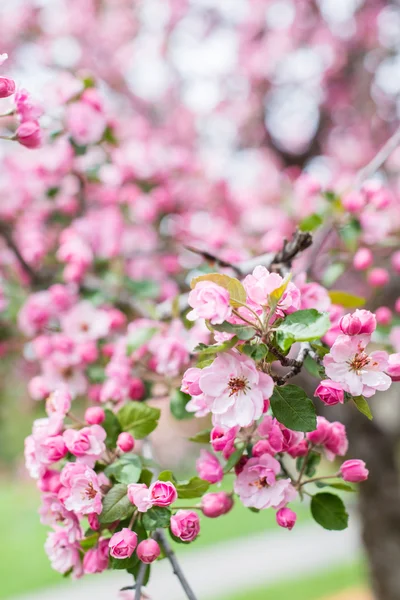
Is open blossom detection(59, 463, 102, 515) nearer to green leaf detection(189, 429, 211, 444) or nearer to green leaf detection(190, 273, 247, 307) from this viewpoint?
green leaf detection(189, 429, 211, 444)

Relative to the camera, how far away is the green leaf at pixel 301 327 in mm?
777

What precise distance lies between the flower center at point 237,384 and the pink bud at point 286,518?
0.26 meters

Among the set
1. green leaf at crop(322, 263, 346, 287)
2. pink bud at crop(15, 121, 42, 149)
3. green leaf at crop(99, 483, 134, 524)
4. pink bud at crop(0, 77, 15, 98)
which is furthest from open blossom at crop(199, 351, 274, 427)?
green leaf at crop(322, 263, 346, 287)

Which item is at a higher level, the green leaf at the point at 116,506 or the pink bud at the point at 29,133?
the pink bud at the point at 29,133

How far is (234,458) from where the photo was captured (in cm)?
96

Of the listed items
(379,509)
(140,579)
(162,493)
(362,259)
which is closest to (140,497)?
(162,493)

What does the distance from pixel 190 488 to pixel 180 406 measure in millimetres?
341

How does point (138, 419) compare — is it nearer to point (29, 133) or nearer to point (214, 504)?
point (214, 504)

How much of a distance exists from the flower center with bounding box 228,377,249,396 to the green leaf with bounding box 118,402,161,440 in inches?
12.5

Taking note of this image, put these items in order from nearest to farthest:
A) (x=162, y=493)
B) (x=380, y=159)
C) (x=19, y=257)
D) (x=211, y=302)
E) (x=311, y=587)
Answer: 1. (x=211, y=302)
2. (x=162, y=493)
3. (x=380, y=159)
4. (x=19, y=257)
5. (x=311, y=587)

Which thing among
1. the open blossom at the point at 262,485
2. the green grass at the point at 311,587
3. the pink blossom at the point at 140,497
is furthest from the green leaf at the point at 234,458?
the green grass at the point at 311,587

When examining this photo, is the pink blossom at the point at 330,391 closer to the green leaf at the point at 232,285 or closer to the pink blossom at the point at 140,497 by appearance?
the green leaf at the point at 232,285

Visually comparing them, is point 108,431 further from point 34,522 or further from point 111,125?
point 34,522

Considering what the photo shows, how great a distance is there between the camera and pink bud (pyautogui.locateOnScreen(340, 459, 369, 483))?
1028mm
